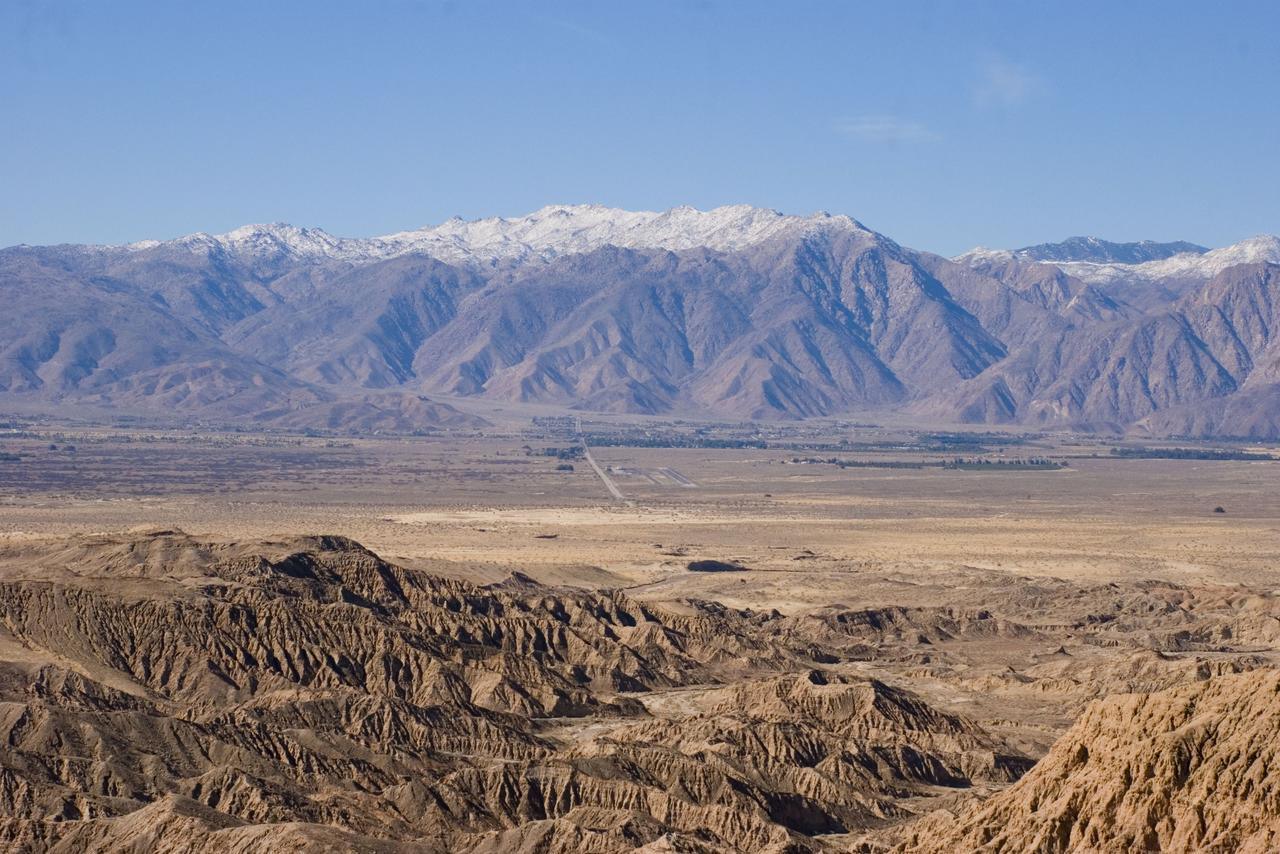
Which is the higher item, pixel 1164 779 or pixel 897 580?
pixel 1164 779

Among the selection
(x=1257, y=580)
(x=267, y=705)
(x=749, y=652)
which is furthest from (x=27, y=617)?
(x=1257, y=580)

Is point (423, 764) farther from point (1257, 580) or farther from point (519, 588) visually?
point (1257, 580)

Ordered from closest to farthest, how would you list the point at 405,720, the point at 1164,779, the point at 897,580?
the point at 1164,779 → the point at 405,720 → the point at 897,580

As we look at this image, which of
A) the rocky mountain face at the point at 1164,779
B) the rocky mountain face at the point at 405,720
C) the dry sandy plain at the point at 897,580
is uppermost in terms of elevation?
the rocky mountain face at the point at 1164,779

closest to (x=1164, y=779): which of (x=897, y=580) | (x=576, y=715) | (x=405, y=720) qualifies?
(x=405, y=720)

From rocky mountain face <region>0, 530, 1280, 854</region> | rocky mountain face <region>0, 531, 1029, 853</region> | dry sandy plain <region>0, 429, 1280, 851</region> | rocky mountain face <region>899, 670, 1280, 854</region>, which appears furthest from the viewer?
dry sandy plain <region>0, 429, 1280, 851</region>

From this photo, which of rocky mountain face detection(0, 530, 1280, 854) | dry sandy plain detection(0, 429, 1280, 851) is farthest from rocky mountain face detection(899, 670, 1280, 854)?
dry sandy plain detection(0, 429, 1280, 851)

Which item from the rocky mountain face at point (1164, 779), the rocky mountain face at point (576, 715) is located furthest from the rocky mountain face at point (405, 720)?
the rocky mountain face at point (1164, 779)

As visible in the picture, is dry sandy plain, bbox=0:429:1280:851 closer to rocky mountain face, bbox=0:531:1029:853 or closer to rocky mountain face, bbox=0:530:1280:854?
rocky mountain face, bbox=0:530:1280:854

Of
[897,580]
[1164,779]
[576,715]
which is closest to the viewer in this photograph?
[1164,779]

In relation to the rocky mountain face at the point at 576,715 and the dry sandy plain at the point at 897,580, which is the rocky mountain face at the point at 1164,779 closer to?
the rocky mountain face at the point at 576,715

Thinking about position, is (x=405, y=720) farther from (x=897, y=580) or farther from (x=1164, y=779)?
(x=897, y=580)

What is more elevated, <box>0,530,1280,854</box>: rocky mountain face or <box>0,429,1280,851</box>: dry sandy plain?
<box>0,530,1280,854</box>: rocky mountain face
